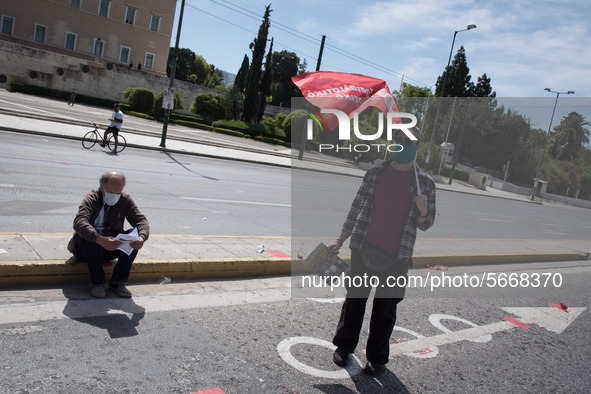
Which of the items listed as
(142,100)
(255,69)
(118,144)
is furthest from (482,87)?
(118,144)

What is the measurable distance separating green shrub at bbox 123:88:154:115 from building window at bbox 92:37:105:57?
1302 cm

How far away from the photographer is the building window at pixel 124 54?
52.0m

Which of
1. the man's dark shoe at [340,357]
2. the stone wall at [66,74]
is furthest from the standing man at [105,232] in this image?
the stone wall at [66,74]

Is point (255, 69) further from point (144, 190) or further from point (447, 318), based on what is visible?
point (447, 318)

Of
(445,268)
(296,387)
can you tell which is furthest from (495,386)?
(445,268)

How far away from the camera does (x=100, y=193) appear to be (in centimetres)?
475

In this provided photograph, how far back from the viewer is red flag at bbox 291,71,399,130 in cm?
391

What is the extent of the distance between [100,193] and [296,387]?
2764 millimetres

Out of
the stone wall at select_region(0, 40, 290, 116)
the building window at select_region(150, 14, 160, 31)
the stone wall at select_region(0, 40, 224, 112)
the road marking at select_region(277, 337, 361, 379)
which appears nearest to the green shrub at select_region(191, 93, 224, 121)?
the stone wall at select_region(0, 40, 290, 116)

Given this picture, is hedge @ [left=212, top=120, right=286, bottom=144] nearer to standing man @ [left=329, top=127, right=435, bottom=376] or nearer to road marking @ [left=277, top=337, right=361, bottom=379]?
road marking @ [left=277, top=337, right=361, bottom=379]

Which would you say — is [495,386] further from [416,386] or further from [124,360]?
[124,360]

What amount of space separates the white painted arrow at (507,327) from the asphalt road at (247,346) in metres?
0.02

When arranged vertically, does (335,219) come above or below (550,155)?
below

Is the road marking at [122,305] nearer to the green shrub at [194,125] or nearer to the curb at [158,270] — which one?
the curb at [158,270]
